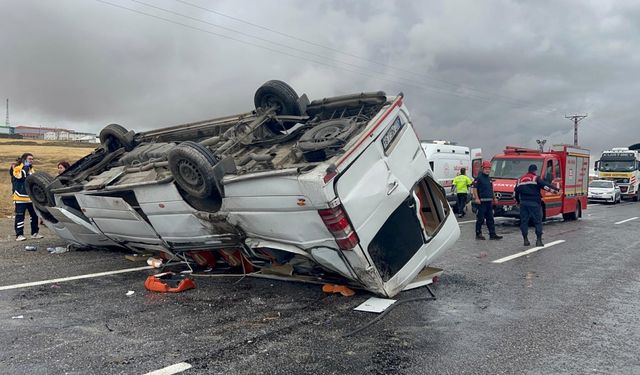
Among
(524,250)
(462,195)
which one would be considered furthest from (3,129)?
(524,250)

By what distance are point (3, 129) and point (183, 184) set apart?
78234mm

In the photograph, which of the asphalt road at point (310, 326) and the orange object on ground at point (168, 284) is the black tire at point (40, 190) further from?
the orange object on ground at point (168, 284)

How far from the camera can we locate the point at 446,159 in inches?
675

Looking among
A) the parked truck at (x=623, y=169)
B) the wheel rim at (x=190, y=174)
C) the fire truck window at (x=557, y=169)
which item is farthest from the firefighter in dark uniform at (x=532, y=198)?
the parked truck at (x=623, y=169)

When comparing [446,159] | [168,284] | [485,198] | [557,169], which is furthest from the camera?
[446,159]

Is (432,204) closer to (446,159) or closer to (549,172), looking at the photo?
(549,172)

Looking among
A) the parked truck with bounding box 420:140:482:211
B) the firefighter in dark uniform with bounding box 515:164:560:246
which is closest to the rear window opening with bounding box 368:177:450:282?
the firefighter in dark uniform with bounding box 515:164:560:246

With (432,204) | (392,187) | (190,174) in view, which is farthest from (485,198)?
(190,174)

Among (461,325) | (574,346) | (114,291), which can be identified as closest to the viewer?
(574,346)

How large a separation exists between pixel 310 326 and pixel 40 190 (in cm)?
481

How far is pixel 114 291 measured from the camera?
545 cm

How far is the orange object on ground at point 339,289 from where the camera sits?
528 cm

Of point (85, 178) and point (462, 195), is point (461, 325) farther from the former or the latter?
point (462, 195)

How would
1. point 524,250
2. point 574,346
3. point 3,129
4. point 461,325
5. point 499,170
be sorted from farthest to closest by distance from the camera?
point 3,129
point 499,170
point 524,250
point 461,325
point 574,346
